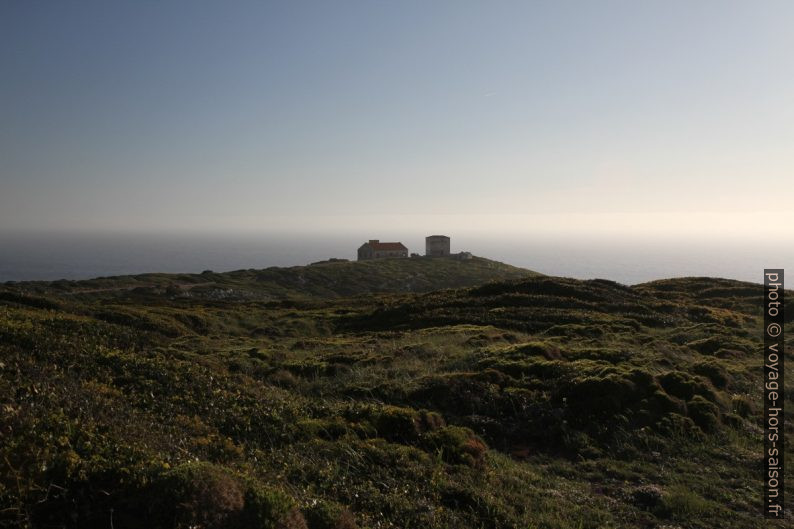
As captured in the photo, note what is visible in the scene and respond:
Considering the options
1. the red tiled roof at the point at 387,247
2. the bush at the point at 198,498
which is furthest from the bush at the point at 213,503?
the red tiled roof at the point at 387,247

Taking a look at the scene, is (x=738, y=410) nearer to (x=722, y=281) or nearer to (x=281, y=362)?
(x=281, y=362)

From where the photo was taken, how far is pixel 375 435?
1060 cm

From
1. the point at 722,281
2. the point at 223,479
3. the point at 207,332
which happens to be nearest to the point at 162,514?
the point at 223,479

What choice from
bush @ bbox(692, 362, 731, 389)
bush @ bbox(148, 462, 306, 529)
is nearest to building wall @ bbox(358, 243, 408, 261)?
bush @ bbox(692, 362, 731, 389)

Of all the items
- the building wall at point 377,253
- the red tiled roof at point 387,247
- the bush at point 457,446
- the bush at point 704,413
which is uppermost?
the red tiled roof at point 387,247

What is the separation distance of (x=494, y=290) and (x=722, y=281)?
35616mm

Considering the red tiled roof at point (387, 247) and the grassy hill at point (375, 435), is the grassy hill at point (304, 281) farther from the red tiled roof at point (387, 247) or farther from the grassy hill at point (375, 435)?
the grassy hill at point (375, 435)

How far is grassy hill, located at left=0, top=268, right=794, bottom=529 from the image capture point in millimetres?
5734

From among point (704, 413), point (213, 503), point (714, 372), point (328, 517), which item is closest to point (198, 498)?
point (213, 503)

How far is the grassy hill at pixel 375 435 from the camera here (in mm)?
5734

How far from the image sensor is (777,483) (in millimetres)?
10180

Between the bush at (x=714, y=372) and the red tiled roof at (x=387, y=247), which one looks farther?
the red tiled roof at (x=387, y=247)

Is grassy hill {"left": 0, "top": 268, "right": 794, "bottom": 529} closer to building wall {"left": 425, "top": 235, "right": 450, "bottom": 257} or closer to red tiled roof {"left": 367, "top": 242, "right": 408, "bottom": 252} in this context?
red tiled roof {"left": 367, "top": 242, "right": 408, "bottom": 252}

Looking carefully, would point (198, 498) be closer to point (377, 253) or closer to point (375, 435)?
point (375, 435)
